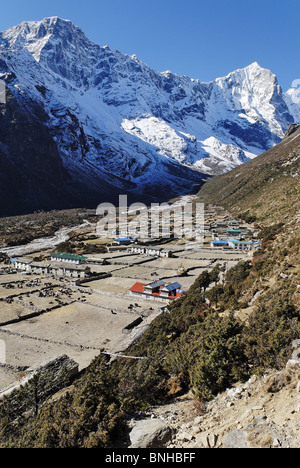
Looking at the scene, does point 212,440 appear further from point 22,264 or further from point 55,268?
point 22,264

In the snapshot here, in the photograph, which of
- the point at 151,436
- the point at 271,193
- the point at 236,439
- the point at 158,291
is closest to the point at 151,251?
the point at 158,291

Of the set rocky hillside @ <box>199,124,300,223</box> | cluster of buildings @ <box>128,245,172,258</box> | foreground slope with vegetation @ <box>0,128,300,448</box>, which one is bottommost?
cluster of buildings @ <box>128,245,172,258</box>

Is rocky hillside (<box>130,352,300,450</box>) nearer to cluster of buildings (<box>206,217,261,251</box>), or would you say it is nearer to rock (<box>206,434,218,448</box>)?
rock (<box>206,434,218,448</box>)

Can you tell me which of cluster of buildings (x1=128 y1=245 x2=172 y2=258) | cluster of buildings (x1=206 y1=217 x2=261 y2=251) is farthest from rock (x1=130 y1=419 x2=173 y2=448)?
cluster of buildings (x1=128 y1=245 x2=172 y2=258)

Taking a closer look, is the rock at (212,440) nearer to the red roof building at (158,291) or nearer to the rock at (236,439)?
the rock at (236,439)

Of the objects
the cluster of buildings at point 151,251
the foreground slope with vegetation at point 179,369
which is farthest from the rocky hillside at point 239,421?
the cluster of buildings at point 151,251

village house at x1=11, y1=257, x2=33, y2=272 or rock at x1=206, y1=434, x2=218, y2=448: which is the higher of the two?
rock at x1=206, y1=434, x2=218, y2=448

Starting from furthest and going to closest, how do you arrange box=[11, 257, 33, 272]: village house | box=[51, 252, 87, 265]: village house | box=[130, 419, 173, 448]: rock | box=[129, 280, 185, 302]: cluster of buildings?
box=[51, 252, 87, 265]: village house, box=[11, 257, 33, 272]: village house, box=[129, 280, 185, 302]: cluster of buildings, box=[130, 419, 173, 448]: rock
